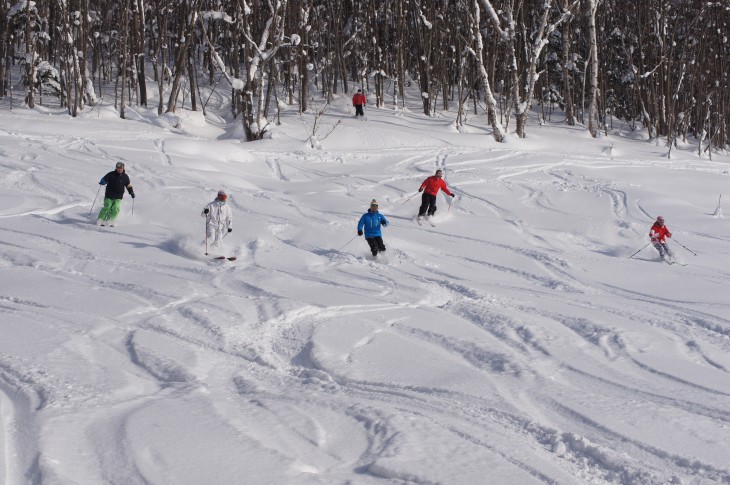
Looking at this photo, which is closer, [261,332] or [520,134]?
[261,332]

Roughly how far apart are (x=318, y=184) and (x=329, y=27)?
19.4 metres

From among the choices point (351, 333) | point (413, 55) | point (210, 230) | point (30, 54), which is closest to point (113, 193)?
point (210, 230)

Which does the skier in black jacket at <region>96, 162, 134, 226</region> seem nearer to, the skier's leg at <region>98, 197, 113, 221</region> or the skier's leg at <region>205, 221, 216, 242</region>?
the skier's leg at <region>98, 197, 113, 221</region>

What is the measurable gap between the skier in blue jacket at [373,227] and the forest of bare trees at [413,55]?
512 inches

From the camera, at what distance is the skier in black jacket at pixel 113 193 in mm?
14359

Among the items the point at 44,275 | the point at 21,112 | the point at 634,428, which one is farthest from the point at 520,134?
the point at 634,428

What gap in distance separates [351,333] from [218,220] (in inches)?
190

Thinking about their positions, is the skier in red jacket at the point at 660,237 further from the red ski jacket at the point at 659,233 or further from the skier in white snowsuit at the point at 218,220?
the skier in white snowsuit at the point at 218,220

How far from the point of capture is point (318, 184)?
65.8 feet

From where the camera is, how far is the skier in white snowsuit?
12.8 metres

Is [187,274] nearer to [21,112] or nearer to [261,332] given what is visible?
[261,332]

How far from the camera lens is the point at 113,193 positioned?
14.5 m

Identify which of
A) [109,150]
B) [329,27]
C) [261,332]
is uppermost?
[329,27]

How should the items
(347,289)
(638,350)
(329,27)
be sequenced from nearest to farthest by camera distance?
(638,350) < (347,289) < (329,27)
